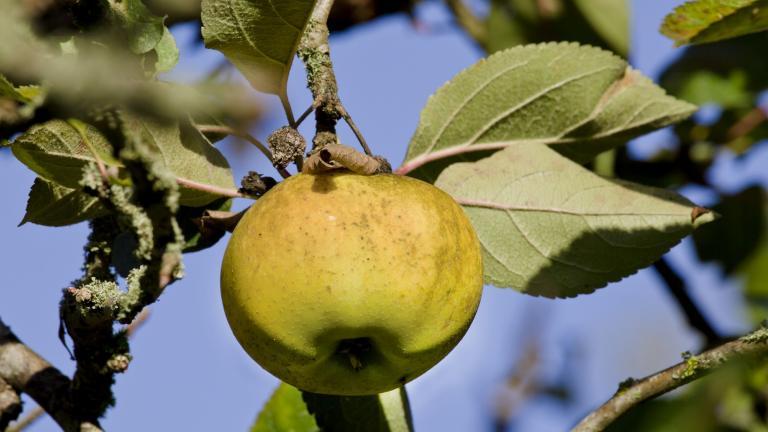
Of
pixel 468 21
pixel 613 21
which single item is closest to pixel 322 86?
pixel 613 21

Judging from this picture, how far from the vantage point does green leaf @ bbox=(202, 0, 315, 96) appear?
1.33 metres

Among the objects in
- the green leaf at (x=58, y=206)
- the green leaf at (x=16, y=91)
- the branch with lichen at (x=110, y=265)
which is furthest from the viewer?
the green leaf at (x=58, y=206)

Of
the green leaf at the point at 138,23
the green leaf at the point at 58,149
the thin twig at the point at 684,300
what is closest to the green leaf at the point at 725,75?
the thin twig at the point at 684,300

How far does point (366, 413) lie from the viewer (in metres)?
1.58

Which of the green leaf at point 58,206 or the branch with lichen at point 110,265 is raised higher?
the green leaf at point 58,206

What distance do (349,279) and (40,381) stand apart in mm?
501

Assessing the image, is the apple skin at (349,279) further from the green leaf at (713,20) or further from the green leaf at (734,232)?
the green leaf at (734,232)

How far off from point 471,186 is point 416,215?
32cm

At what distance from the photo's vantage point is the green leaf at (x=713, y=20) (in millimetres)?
1399

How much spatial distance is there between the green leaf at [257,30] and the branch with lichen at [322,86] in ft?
0.07

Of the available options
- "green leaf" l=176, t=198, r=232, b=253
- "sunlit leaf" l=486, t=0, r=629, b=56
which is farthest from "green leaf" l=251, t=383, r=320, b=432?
"sunlit leaf" l=486, t=0, r=629, b=56

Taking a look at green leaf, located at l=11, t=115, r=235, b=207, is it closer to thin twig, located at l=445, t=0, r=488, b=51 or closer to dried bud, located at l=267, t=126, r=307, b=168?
dried bud, located at l=267, t=126, r=307, b=168

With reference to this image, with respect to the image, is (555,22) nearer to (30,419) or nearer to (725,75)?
(725,75)

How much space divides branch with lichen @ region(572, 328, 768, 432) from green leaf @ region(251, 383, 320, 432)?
55cm
